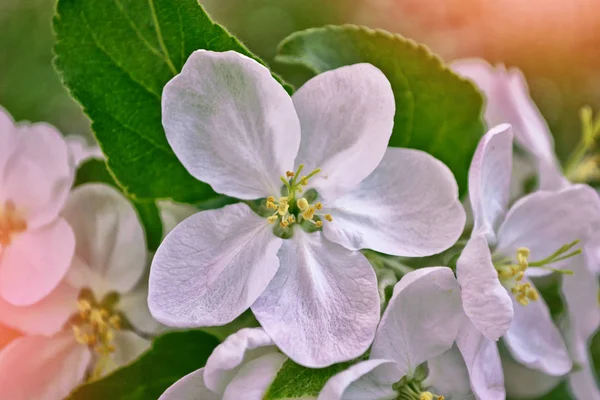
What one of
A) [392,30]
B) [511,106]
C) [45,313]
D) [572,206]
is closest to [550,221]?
[572,206]

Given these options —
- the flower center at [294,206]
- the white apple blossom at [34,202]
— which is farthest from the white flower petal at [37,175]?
the flower center at [294,206]

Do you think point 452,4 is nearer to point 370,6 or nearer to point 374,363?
point 370,6

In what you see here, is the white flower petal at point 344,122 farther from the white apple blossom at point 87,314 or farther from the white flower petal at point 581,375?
the white flower petal at point 581,375

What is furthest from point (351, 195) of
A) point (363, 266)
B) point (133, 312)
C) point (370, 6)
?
point (370, 6)

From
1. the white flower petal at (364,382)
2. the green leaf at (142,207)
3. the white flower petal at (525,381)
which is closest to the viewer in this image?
the white flower petal at (364,382)

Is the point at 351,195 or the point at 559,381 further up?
the point at 351,195

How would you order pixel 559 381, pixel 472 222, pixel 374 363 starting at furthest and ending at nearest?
pixel 559 381, pixel 472 222, pixel 374 363

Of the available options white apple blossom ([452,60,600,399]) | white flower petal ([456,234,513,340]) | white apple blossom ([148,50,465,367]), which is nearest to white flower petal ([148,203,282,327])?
white apple blossom ([148,50,465,367])
